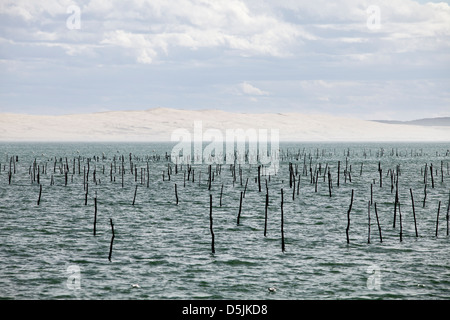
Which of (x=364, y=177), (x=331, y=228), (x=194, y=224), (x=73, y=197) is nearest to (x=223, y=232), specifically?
(x=194, y=224)

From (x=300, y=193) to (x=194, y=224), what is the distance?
67.4 ft

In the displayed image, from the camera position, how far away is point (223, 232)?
1287 inches

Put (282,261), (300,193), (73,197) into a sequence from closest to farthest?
(282,261) → (73,197) → (300,193)

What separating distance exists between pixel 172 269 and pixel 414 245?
11967 millimetres

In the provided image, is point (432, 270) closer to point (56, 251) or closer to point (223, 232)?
point (223, 232)

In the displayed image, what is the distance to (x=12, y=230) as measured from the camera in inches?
1297

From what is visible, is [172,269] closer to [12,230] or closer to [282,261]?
[282,261]
